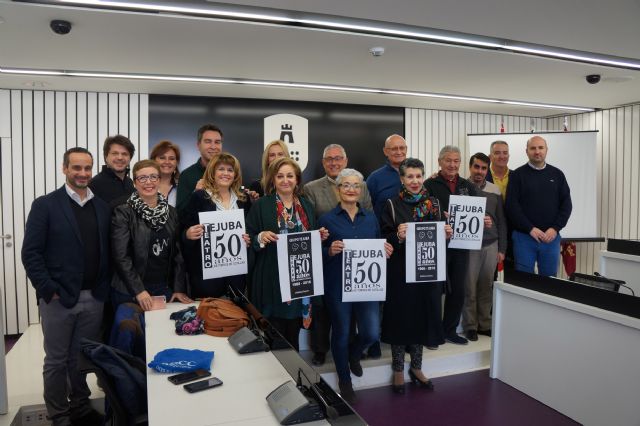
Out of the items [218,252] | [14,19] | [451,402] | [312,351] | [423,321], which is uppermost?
[14,19]

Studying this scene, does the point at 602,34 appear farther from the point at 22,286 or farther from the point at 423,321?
the point at 22,286

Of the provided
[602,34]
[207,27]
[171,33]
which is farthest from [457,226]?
[171,33]

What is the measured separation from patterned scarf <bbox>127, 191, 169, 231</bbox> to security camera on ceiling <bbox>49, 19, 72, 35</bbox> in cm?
149

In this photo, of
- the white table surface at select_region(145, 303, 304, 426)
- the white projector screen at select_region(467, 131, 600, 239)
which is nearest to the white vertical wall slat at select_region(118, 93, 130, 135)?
the white table surface at select_region(145, 303, 304, 426)

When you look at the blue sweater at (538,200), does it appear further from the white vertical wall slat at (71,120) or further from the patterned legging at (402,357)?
the white vertical wall slat at (71,120)

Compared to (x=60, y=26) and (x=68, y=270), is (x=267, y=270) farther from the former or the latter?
(x=60, y=26)

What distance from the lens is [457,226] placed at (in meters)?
3.77

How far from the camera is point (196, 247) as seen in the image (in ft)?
9.53

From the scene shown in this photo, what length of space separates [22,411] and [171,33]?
2984 millimetres

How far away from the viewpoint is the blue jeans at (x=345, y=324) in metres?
3.17

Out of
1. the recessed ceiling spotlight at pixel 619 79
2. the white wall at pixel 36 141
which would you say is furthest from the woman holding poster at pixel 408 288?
the white wall at pixel 36 141

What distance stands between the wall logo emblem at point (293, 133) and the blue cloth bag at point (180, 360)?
184 inches

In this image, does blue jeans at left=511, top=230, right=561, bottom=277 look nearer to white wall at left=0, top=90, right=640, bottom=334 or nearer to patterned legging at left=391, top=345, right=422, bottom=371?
patterned legging at left=391, top=345, right=422, bottom=371

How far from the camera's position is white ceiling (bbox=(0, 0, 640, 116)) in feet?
10.2
